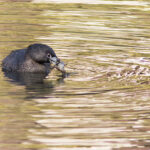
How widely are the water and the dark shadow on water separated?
2cm

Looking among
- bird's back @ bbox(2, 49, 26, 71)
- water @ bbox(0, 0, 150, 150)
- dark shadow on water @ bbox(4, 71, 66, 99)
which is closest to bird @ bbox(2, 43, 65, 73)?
bird's back @ bbox(2, 49, 26, 71)

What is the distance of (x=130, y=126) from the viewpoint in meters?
9.45

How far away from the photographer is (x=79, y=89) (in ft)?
38.0

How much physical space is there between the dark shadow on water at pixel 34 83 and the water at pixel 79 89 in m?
0.02

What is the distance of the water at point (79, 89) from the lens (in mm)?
8930

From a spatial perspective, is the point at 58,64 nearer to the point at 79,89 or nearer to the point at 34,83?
the point at 34,83

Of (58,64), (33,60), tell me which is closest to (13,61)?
(33,60)

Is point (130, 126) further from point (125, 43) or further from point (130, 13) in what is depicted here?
point (130, 13)

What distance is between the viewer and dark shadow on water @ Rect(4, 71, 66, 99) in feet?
37.7

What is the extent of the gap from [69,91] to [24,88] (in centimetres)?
102

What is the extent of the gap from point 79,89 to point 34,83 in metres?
1.39

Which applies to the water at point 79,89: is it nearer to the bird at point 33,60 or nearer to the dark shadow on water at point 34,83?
the dark shadow on water at point 34,83

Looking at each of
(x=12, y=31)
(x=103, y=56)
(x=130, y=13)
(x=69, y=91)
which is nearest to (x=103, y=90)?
(x=69, y=91)

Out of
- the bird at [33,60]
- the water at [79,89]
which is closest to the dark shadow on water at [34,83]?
the water at [79,89]
